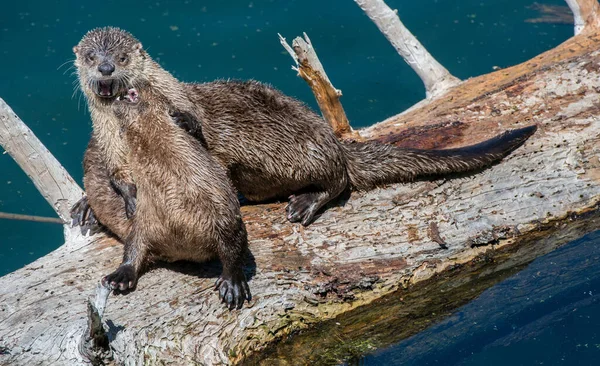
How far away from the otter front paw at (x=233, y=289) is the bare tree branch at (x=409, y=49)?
2.85 metres

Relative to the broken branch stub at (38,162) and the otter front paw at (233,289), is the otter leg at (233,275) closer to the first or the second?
the otter front paw at (233,289)

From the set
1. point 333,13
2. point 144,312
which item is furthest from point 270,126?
point 333,13

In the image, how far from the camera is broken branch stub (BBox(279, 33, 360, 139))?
5.75 metres

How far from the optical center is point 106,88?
4391 millimetres

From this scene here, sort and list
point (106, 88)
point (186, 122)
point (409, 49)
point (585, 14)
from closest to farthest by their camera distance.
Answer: point (186, 122)
point (106, 88)
point (585, 14)
point (409, 49)

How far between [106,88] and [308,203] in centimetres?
135

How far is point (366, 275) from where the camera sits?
15.5ft

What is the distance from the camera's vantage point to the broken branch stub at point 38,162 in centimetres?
528

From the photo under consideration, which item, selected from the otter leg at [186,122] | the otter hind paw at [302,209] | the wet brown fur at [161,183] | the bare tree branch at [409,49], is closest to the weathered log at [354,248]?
the otter hind paw at [302,209]

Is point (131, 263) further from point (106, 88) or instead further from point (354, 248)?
point (354, 248)

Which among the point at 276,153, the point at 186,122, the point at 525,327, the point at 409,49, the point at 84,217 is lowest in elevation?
the point at 525,327

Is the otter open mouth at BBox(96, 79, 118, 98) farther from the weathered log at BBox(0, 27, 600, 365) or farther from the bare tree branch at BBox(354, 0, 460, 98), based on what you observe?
the bare tree branch at BBox(354, 0, 460, 98)

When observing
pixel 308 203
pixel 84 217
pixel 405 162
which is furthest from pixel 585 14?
pixel 84 217

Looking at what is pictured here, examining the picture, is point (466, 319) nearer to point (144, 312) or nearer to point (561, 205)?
point (561, 205)
